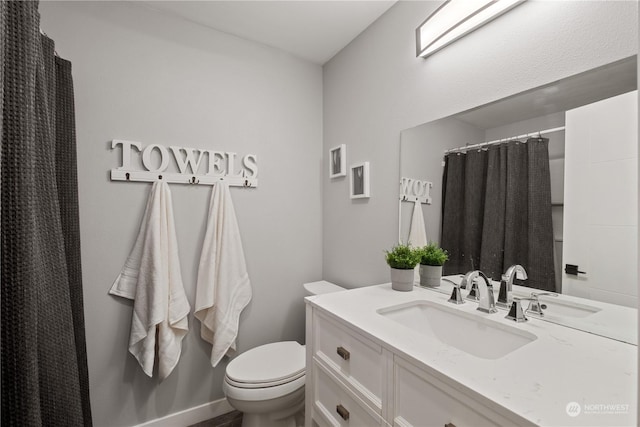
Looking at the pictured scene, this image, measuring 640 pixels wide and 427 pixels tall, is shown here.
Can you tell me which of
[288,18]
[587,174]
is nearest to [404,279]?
[587,174]

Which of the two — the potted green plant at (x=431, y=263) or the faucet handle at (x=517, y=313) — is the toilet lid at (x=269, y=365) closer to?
the potted green plant at (x=431, y=263)

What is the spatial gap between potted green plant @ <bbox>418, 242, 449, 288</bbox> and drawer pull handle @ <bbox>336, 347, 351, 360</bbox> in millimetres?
570

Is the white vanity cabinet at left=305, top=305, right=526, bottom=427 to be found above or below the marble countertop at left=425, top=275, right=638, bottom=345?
below

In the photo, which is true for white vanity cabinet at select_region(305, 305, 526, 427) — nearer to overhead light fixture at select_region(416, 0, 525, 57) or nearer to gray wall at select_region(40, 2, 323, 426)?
gray wall at select_region(40, 2, 323, 426)

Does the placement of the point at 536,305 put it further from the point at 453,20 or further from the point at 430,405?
the point at 453,20

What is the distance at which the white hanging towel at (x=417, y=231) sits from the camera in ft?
4.57

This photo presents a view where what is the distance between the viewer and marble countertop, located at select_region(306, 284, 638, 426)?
52 centimetres

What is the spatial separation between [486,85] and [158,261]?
1742mm

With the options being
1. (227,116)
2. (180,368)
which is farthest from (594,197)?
(180,368)

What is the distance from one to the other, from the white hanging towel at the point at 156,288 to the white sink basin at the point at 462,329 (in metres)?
1.14

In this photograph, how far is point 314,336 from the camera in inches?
46.2

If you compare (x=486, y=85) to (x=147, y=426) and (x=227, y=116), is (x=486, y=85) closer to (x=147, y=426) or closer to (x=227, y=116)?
(x=227, y=116)

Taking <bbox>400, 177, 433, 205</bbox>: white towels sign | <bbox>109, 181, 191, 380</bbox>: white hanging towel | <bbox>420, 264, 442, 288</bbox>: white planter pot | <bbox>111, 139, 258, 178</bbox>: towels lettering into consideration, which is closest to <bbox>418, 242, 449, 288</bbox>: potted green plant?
<bbox>420, 264, 442, 288</bbox>: white planter pot

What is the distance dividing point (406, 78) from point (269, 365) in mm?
1679
